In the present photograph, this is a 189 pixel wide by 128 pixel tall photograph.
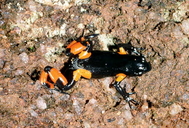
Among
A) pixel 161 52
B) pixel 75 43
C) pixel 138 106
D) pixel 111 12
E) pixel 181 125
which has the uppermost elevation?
pixel 111 12

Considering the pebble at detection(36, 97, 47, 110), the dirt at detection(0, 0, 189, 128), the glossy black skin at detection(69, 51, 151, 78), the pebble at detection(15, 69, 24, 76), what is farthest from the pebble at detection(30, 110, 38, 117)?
the glossy black skin at detection(69, 51, 151, 78)

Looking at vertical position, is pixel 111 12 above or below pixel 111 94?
above

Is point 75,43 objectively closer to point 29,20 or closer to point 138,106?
point 29,20

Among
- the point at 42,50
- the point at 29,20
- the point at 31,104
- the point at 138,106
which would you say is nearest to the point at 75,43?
the point at 42,50

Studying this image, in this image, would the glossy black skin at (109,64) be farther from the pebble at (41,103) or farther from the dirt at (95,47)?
the pebble at (41,103)

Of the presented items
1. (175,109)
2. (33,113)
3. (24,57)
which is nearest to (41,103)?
(33,113)

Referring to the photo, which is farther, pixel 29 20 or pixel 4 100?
pixel 29 20
